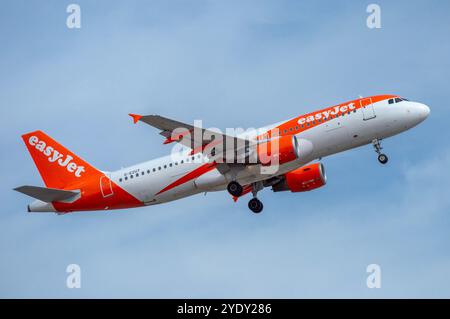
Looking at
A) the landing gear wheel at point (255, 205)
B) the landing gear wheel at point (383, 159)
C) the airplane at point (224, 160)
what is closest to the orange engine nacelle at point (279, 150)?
the airplane at point (224, 160)

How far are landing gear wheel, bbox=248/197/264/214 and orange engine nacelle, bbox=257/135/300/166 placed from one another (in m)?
5.29

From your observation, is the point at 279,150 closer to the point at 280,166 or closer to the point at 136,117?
the point at 280,166

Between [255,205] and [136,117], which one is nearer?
[136,117]

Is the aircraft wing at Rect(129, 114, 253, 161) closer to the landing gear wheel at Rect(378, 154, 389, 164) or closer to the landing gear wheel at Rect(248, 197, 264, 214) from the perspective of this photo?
the landing gear wheel at Rect(248, 197, 264, 214)

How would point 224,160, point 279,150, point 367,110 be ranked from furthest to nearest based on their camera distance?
point 224,160 < point 367,110 < point 279,150

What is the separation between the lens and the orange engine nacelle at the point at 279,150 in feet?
158

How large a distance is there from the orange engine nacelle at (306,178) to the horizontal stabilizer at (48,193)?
44.3ft

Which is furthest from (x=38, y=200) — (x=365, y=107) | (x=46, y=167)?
(x=365, y=107)

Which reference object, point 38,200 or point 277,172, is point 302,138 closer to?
point 277,172

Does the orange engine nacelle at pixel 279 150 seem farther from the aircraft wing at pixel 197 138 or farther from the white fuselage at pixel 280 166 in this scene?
the aircraft wing at pixel 197 138

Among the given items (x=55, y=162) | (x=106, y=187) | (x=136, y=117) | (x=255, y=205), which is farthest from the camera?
(x=55, y=162)

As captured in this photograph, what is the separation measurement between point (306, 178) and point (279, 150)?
6488mm

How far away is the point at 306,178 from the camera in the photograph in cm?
5409

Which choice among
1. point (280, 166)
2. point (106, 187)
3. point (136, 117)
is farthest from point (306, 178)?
point (136, 117)
